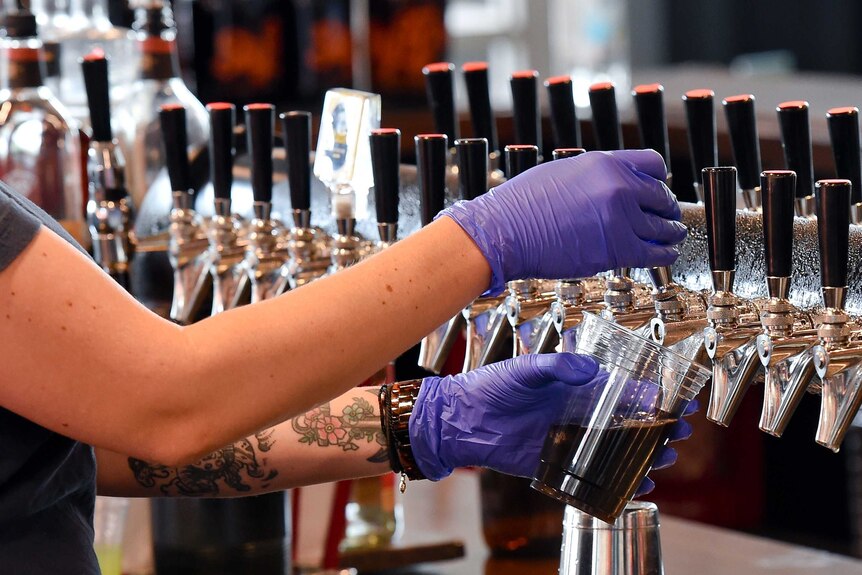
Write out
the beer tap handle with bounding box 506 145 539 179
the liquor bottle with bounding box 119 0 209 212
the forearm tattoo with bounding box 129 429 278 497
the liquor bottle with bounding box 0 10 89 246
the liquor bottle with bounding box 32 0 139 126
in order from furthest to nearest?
the liquor bottle with bounding box 32 0 139 126 → the liquor bottle with bounding box 119 0 209 212 → the liquor bottle with bounding box 0 10 89 246 → the forearm tattoo with bounding box 129 429 278 497 → the beer tap handle with bounding box 506 145 539 179

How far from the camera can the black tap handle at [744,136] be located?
1395mm

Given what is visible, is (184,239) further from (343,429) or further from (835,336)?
(835,336)

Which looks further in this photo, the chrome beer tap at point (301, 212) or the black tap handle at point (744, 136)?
the chrome beer tap at point (301, 212)

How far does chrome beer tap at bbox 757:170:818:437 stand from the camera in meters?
1.18

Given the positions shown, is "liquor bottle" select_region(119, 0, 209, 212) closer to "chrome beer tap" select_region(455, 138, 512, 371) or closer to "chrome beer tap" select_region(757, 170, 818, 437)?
"chrome beer tap" select_region(455, 138, 512, 371)

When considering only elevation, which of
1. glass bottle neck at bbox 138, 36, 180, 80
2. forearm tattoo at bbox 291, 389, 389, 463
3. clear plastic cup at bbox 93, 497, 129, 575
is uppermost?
glass bottle neck at bbox 138, 36, 180, 80

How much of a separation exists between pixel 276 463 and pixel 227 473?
6cm

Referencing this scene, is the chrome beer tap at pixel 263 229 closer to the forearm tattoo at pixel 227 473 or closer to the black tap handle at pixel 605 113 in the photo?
the forearm tattoo at pixel 227 473

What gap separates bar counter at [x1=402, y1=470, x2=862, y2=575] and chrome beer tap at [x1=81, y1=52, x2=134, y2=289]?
0.67 metres

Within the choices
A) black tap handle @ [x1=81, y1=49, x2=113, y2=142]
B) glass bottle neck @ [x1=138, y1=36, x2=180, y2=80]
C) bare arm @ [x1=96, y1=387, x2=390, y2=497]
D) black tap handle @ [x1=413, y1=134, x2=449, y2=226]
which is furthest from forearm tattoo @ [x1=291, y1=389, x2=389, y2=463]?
glass bottle neck @ [x1=138, y1=36, x2=180, y2=80]

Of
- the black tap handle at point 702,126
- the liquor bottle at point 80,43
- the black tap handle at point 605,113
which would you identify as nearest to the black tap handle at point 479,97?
the black tap handle at point 605,113

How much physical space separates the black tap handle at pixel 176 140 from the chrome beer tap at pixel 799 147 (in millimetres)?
859

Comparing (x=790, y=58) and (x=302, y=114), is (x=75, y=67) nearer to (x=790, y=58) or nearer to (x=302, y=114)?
(x=302, y=114)

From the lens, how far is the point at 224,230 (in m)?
1.84
